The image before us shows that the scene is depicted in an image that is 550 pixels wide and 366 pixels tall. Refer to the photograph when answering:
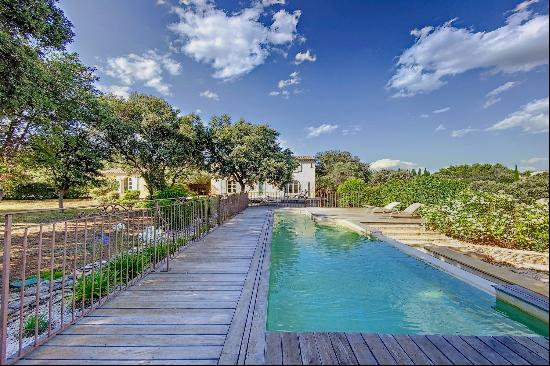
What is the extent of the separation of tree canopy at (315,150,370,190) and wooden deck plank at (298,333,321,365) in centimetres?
2917

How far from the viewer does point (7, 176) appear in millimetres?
11352

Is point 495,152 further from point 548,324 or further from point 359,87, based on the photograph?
point 359,87

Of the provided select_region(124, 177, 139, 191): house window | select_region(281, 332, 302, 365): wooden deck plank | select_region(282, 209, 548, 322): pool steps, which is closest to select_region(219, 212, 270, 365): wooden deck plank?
select_region(281, 332, 302, 365): wooden deck plank

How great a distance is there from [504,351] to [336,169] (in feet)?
102

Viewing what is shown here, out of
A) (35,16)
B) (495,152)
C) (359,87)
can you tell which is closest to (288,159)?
(359,87)

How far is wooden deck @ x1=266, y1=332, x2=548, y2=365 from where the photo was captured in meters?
2.37

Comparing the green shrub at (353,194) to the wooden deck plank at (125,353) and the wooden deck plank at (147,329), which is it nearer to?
the wooden deck plank at (147,329)

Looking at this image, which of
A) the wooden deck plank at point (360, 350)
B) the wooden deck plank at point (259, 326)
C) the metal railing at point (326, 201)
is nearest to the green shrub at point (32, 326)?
the wooden deck plank at point (259, 326)

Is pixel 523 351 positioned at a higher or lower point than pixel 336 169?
lower

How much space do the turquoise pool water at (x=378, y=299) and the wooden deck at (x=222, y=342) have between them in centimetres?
42

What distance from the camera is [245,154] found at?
20.9m

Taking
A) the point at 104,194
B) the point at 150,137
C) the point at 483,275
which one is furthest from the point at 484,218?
the point at 104,194

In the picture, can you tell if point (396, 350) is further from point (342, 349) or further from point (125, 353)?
point (125, 353)

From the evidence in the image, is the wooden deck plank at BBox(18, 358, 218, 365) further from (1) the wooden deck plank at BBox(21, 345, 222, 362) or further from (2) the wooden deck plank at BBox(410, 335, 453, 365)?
(2) the wooden deck plank at BBox(410, 335, 453, 365)
